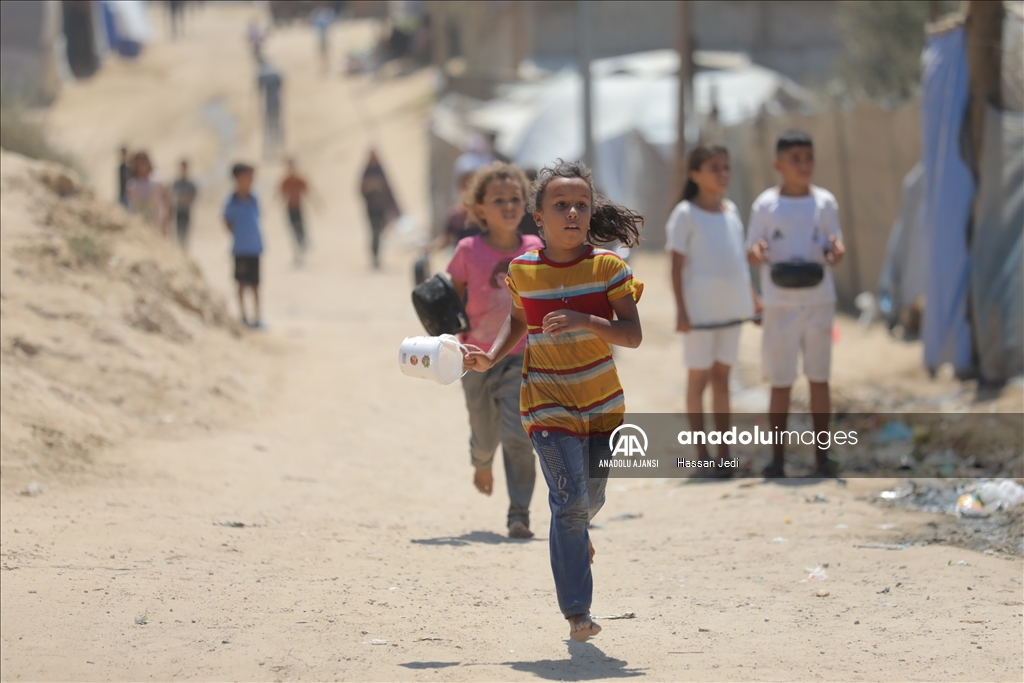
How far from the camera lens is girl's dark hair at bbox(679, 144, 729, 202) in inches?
270

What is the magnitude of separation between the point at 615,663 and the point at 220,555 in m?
2.27

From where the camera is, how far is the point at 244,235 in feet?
40.8

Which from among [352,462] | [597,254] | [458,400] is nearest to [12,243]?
[352,462]

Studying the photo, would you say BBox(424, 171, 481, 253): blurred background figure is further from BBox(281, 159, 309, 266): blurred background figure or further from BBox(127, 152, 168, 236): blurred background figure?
BBox(281, 159, 309, 266): blurred background figure

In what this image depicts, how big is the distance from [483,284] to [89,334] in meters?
3.78

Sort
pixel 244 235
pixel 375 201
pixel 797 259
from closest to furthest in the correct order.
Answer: pixel 797 259 → pixel 244 235 → pixel 375 201

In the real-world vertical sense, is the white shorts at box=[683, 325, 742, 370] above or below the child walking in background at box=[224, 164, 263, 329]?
below

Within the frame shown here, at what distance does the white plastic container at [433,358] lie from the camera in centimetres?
440

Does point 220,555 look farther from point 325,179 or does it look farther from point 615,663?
point 325,179

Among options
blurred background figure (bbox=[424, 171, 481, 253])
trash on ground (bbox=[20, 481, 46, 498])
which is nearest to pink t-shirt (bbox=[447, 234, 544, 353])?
trash on ground (bbox=[20, 481, 46, 498])

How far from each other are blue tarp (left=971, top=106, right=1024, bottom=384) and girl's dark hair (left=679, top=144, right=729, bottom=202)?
8.48 feet

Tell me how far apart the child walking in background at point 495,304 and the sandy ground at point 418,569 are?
0.47m

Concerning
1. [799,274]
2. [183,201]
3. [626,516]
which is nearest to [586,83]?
[799,274]

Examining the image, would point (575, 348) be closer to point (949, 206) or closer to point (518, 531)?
point (518, 531)
